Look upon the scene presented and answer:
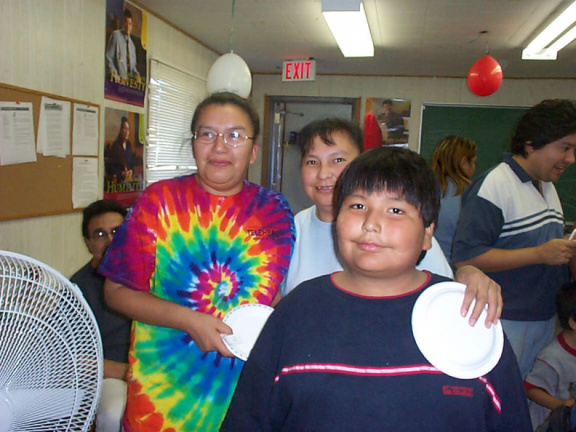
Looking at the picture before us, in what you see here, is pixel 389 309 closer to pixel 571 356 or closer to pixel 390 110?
pixel 571 356

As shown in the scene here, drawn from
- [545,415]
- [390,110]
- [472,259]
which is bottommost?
[545,415]

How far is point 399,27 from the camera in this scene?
12.6ft

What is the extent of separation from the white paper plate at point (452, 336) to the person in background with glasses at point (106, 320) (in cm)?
138

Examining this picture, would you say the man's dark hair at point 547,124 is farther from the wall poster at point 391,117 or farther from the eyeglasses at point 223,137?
the wall poster at point 391,117

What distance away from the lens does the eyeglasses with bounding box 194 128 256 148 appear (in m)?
1.14

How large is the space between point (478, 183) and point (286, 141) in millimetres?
4899

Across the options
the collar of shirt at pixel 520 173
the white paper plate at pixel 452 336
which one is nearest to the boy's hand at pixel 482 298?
the white paper plate at pixel 452 336

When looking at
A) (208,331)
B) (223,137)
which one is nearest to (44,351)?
(208,331)

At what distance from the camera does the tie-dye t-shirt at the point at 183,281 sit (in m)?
1.04

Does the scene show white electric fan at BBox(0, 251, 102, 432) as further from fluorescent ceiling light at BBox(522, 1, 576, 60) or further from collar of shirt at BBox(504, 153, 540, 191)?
fluorescent ceiling light at BBox(522, 1, 576, 60)

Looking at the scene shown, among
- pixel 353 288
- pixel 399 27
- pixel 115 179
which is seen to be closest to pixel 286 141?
pixel 399 27

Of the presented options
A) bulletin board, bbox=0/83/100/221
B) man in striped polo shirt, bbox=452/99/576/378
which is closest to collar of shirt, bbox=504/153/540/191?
man in striped polo shirt, bbox=452/99/576/378

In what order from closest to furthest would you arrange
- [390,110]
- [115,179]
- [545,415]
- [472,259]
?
[472,259], [545,415], [115,179], [390,110]

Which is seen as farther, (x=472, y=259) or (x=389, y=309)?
(x=472, y=259)
